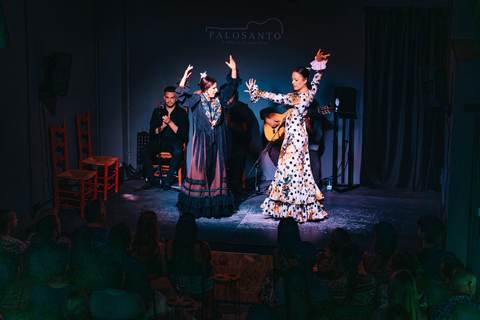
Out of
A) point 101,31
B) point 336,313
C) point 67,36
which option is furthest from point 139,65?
point 336,313

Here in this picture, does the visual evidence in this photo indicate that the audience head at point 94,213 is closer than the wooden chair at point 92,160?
Yes

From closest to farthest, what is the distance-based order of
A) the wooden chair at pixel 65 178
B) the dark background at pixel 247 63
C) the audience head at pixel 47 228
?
the audience head at pixel 47 228, the wooden chair at pixel 65 178, the dark background at pixel 247 63

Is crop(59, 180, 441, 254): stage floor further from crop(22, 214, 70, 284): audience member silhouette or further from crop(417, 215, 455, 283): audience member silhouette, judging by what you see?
crop(22, 214, 70, 284): audience member silhouette

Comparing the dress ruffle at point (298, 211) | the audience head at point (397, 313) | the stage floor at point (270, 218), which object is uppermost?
the audience head at point (397, 313)

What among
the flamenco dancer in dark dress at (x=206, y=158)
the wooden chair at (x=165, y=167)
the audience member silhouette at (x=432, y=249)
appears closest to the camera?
the audience member silhouette at (x=432, y=249)

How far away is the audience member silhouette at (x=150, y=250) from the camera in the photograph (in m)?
3.65

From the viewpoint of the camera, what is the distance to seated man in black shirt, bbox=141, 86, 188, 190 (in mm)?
7664

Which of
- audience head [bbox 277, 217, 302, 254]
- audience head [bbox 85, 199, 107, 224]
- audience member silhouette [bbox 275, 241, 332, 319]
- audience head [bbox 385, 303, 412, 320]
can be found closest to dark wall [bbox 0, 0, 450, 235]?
audience head [bbox 85, 199, 107, 224]

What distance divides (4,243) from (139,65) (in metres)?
4.94

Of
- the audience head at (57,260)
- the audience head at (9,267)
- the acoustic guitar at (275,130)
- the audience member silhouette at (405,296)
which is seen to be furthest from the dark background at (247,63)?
the audience member silhouette at (405,296)

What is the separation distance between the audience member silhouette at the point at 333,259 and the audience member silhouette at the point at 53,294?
151cm

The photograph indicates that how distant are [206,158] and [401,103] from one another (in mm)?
3140

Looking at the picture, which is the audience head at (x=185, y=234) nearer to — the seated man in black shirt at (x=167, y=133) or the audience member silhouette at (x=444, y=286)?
the audience member silhouette at (x=444, y=286)

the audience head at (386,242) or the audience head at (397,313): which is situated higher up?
the audience head at (386,242)
